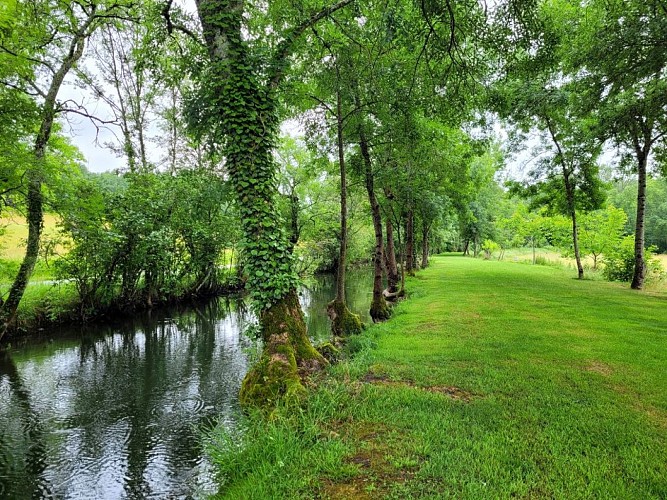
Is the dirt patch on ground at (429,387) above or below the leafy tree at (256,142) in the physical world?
below

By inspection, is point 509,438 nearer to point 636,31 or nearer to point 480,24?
point 480,24

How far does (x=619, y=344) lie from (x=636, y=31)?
228 inches

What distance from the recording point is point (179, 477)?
4.63 metres

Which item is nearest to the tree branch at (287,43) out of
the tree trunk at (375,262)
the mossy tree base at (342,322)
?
the tree trunk at (375,262)

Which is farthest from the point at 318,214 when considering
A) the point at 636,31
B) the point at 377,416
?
the point at 377,416

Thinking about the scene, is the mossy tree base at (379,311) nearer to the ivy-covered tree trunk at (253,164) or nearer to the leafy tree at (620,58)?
the ivy-covered tree trunk at (253,164)

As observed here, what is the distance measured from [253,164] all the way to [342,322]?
549 centimetres

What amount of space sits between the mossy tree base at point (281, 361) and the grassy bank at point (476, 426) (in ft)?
1.24

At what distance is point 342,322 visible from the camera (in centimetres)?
982

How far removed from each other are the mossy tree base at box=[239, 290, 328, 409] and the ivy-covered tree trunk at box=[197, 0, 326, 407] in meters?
0.02

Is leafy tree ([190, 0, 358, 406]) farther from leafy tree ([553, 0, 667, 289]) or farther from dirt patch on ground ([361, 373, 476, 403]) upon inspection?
leafy tree ([553, 0, 667, 289])

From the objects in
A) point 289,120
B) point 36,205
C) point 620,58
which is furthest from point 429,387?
point 36,205

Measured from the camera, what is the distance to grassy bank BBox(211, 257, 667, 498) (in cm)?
290

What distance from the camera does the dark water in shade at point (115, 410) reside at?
463 cm
